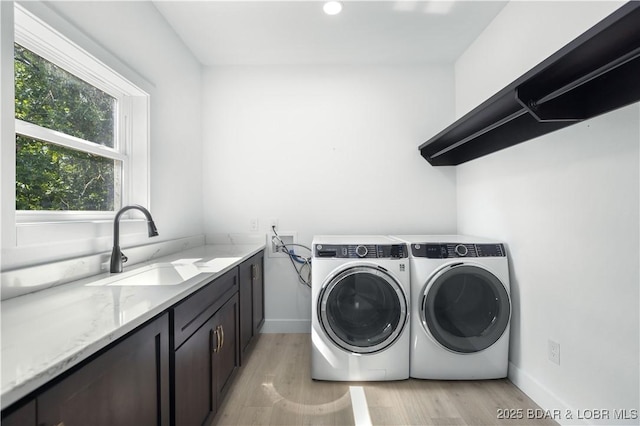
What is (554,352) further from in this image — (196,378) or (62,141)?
(62,141)

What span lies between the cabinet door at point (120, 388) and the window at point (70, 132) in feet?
2.78

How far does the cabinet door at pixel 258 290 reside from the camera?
238 centimetres

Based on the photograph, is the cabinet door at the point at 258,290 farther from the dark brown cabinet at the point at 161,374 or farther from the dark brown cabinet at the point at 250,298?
the dark brown cabinet at the point at 161,374

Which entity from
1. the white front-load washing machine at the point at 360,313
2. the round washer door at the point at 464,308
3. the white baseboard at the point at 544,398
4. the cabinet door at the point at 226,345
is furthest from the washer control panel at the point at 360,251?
the white baseboard at the point at 544,398

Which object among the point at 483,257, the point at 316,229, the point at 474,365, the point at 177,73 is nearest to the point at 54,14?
the point at 177,73

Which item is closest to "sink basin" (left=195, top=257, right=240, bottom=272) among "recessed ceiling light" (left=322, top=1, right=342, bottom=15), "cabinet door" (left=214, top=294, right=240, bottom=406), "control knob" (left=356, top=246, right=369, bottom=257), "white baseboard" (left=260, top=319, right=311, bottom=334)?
"cabinet door" (left=214, top=294, right=240, bottom=406)

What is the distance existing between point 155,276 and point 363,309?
49.7 inches

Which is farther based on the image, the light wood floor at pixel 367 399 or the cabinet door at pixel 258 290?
the cabinet door at pixel 258 290

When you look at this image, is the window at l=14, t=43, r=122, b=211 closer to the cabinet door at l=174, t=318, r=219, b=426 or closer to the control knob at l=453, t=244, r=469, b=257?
the cabinet door at l=174, t=318, r=219, b=426

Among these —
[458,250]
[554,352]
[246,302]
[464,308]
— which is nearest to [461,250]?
[458,250]

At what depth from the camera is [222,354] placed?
1.62 metres

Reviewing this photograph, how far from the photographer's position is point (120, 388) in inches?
32.4

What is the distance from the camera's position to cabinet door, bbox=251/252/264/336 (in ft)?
7.81

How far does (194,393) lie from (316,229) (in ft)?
5.62
